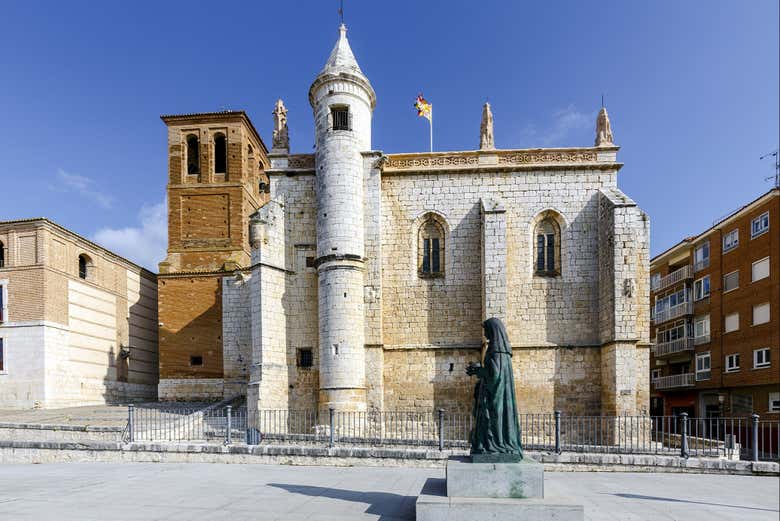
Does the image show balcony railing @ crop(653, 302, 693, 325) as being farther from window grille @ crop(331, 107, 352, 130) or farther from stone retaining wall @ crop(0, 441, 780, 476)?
window grille @ crop(331, 107, 352, 130)

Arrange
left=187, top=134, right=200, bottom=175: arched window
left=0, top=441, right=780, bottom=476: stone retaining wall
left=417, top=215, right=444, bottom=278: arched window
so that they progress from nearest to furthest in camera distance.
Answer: left=0, top=441, right=780, bottom=476: stone retaining wall, left=417, top=215, right=444, bottom=278: arched window, left=187, top=134, right=200, bottom=175: arched window

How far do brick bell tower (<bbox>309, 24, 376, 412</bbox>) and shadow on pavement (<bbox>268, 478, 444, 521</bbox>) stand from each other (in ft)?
26.5

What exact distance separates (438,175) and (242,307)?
1102cm

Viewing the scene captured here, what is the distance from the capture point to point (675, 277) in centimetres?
3058

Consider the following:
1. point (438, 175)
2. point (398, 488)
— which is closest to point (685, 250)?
point (438, 175)

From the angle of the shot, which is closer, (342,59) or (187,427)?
(187,427)

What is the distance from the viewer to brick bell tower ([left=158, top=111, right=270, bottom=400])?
77.3ft

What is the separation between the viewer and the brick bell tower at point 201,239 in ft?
77.3

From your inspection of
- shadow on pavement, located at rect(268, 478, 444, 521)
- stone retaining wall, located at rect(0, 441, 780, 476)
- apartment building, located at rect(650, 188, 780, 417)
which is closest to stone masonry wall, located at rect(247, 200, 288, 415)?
stone retaining wall, located at rect(0, 441, 780, 476)

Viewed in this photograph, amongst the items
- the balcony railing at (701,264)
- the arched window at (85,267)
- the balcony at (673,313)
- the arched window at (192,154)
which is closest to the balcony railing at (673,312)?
the balcony at (673,313)

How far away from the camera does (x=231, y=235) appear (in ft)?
82.6

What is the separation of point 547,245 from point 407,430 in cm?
886

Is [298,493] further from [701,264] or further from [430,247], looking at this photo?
[701,264]

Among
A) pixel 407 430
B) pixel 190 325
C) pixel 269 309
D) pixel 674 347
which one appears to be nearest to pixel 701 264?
pixel 674 347
